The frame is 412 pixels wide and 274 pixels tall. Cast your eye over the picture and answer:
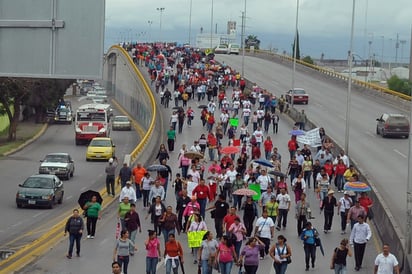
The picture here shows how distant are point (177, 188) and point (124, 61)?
218 ft

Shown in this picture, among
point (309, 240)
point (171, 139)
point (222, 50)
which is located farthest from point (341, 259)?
point (222, 50)

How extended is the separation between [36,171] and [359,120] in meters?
21.0

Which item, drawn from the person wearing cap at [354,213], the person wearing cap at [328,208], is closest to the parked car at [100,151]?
the person wearing cap at [328,208]

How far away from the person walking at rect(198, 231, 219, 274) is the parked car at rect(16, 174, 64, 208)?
15657 millimetres

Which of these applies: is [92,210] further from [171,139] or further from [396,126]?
[396,126]

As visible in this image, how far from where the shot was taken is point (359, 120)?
5950 centimetres

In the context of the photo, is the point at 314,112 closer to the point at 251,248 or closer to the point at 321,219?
the point at 321,219

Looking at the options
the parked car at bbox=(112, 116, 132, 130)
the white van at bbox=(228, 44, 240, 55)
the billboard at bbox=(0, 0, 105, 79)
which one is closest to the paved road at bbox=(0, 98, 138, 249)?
the parked car at bbox=(112, 116, 132, 130)

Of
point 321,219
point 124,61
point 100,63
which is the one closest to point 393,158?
point 321,219

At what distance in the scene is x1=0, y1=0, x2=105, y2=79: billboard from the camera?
18578mm

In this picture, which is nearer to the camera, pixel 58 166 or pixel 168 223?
pixel 168 223

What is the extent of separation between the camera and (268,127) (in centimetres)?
5009

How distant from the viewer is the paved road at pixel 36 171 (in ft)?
96.0

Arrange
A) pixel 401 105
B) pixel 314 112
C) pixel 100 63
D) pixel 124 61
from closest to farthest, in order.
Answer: pixel 100 63
pixel 314 112
pixel 401 105
pixel 124 61
